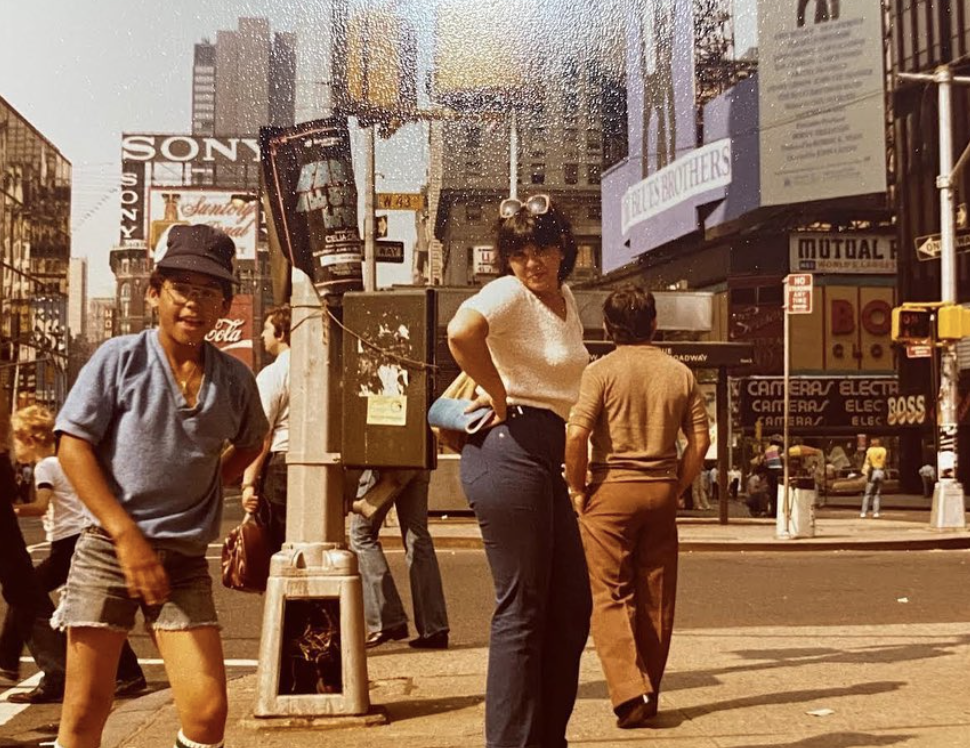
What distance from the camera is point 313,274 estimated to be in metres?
5.00

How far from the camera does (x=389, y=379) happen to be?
16.1 feet

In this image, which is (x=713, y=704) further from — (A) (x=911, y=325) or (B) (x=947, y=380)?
(B) (x=947, y=380)

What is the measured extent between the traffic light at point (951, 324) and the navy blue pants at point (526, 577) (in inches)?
571

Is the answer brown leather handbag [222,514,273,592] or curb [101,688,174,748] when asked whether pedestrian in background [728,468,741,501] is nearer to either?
curb [101,688,174,748]

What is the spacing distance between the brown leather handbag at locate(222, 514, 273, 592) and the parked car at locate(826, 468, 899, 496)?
30475 mm

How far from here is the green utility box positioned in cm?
482

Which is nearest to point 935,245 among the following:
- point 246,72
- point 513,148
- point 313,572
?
point 513,148

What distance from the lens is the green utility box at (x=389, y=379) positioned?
15.8ft

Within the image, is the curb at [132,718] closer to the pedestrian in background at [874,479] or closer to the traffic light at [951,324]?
the traffic light at [951,324]

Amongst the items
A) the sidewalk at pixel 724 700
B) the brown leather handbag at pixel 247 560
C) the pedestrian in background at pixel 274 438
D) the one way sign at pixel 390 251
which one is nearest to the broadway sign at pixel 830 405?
the sidewalk at pixel 724 700

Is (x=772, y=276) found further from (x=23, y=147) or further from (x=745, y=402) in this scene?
(x=23, y=147)

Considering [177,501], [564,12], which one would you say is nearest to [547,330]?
[177,501]

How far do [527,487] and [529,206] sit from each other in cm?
88

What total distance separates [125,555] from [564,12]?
499cm
